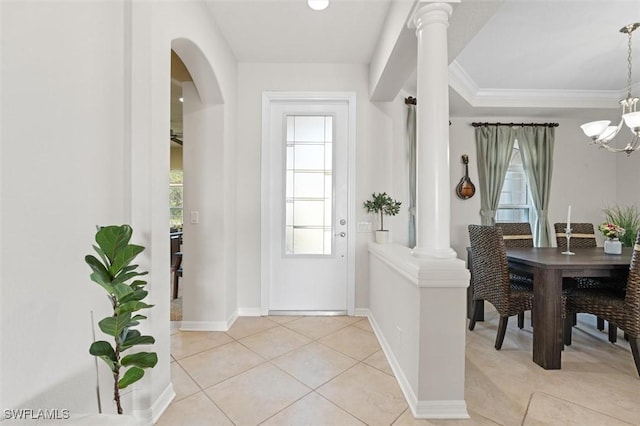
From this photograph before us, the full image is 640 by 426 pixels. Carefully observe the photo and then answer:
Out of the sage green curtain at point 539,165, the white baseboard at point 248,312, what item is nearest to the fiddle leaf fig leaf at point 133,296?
the white baseboard at point 248,312

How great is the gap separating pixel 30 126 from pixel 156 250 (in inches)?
33.5

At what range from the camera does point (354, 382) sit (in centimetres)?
198

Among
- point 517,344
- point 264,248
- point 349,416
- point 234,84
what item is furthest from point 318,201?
point 517,344

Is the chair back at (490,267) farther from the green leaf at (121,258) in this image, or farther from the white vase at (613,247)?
the green leaf at (121,258)

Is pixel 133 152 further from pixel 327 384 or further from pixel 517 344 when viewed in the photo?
pixel 517 344

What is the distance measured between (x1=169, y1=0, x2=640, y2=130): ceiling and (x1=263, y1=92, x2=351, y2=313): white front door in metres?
0.63

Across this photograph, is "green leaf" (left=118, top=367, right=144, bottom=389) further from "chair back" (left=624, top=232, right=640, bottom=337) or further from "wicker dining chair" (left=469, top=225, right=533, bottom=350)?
"chair back" (left=624, top=232, right=640, bottom=337)

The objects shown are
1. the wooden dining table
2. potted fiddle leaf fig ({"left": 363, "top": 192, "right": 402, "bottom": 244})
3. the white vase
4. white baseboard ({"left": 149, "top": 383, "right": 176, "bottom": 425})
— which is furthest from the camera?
potted fiddle leaf fig ({"left": 363, "top": 192, "right": 402, "bottom": 244})

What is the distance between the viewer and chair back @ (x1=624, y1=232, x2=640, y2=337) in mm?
2051

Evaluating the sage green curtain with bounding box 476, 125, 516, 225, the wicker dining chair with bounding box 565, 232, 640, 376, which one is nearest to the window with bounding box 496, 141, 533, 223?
the sage green curtain with bounding box 476, 125, 516, 225

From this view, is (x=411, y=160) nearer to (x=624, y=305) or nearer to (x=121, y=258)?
(x=624, y=305)

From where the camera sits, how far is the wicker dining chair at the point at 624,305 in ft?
6.77

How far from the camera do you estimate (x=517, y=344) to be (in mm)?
2609

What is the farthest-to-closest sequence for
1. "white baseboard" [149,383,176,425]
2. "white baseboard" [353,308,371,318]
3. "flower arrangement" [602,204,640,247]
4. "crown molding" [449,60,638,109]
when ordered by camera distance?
"crown molding" [449,60,638,109]
"flower arrangement" [602,204,640,247]
"white baseboard" [353,308,371,318]
"white baseboard" [149,383,176,425]
